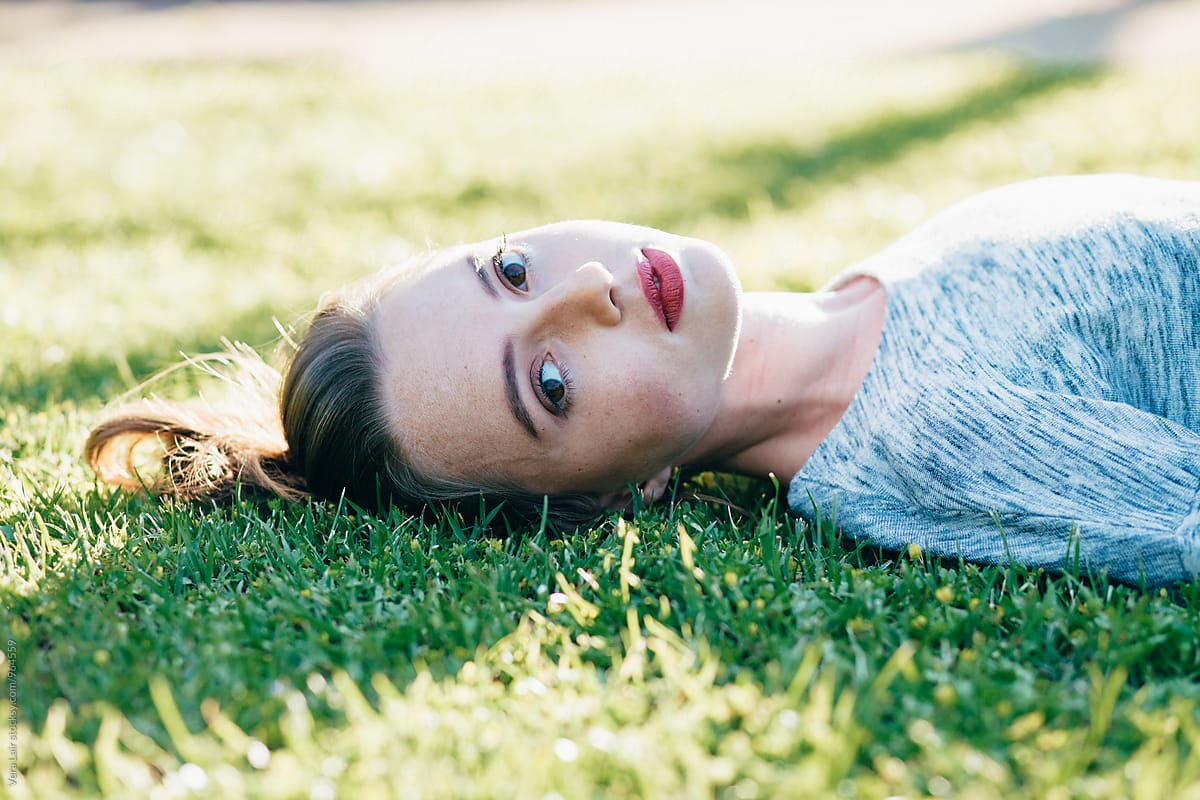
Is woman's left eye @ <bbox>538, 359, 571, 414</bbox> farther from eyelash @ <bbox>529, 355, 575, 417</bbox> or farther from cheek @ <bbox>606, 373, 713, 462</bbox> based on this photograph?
cheek @ <bbox>606, 373, 713, 462</bbox>

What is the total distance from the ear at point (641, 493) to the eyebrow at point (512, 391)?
366mm

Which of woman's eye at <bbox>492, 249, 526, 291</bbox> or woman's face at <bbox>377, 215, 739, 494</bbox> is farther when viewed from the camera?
woman's eye at <bbox>492, 249, 526, 291</bbox>

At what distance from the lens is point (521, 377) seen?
279 centimetres

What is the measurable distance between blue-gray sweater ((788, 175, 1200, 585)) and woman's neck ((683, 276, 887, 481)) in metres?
0.18

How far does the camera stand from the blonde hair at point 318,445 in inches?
117

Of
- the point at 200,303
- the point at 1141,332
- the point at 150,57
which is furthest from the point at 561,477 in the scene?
the point at 150,57

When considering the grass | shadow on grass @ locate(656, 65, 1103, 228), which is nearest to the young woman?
the grass

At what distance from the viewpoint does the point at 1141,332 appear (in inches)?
109

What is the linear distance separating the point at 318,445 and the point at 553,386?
0.77 m

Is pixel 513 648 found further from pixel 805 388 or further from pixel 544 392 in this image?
pixel 805 388

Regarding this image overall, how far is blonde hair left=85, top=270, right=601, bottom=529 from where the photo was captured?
2967mm

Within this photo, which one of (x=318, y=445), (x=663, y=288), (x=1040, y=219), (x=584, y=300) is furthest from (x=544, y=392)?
Result: (x=1040, y=219)

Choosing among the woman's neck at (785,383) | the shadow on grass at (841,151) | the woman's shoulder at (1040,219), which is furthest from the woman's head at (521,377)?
the shadow on grass at (841,151)

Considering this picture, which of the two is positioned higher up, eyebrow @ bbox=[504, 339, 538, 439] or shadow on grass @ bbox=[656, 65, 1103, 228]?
shadow on grass @ bbox=[656, 65, 1103, 228]
